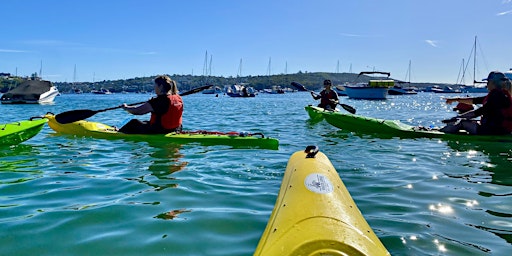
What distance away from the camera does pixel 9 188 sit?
16.1 ft

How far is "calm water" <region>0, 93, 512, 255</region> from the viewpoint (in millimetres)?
3307

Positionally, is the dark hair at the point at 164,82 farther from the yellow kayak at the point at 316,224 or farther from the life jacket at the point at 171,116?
the yellow kayak at the point at 316,224

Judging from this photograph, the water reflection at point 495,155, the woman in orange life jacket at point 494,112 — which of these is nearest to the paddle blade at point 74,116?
the water reflection at point 495,155

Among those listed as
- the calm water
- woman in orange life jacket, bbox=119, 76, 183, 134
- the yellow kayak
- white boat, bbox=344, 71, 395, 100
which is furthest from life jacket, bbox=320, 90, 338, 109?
white boat, bbox=344, 71, 395, 100

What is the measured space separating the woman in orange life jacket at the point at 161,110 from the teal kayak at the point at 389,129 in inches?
197

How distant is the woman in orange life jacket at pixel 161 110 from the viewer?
795cm

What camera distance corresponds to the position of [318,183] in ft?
10.6

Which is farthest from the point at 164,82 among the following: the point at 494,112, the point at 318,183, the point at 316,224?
the point at 494,112

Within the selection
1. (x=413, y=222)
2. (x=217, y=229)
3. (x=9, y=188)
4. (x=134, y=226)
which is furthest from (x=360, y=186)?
(x=9, y=188)

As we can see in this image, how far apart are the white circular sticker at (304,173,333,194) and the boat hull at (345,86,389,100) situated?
142 feet

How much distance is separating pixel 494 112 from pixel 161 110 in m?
7.11

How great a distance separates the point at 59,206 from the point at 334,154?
16.4 feet

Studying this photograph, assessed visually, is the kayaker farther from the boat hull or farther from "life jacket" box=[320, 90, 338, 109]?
the boat hull

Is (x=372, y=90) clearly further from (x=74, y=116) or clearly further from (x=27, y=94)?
(x=74, y=116)
